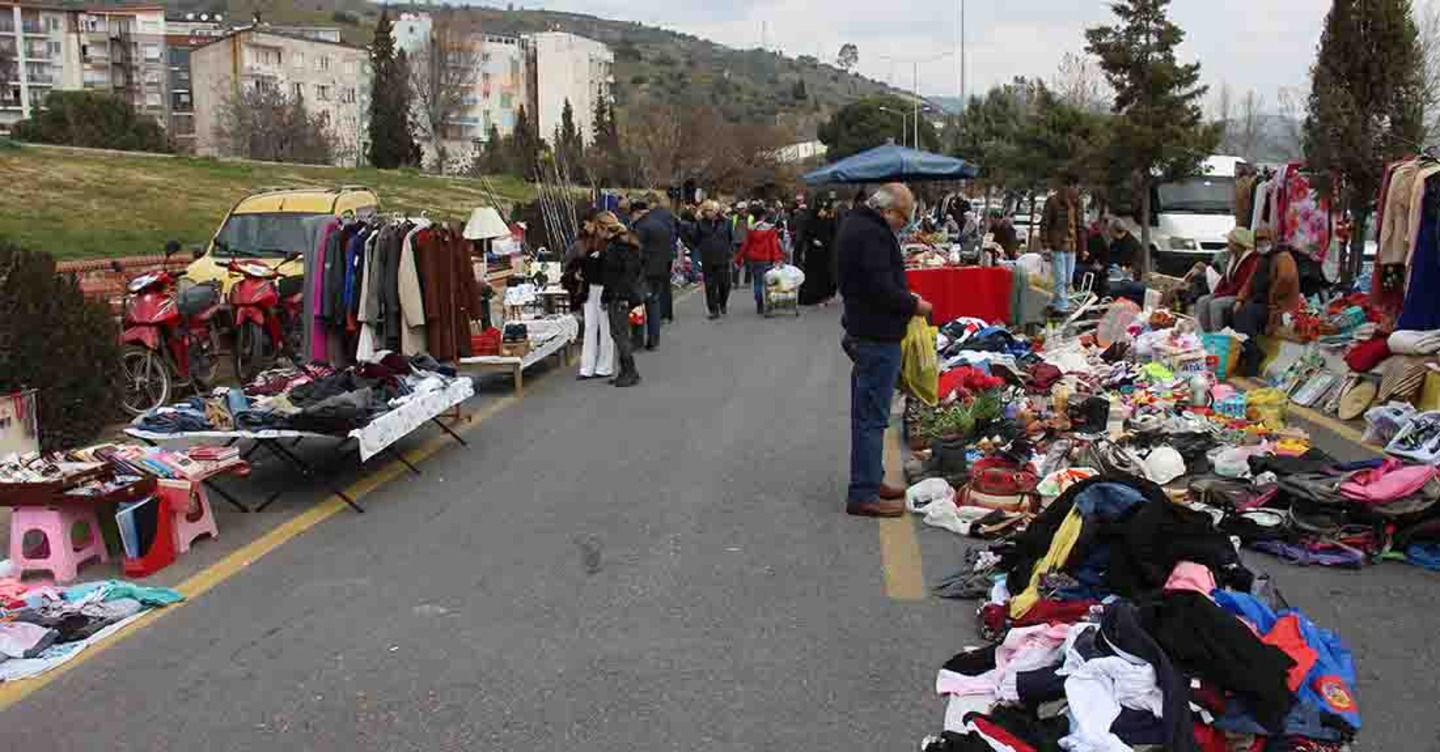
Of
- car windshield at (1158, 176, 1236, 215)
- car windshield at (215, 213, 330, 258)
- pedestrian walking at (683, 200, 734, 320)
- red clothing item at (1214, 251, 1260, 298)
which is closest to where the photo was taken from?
red clothing item at (1214, 251, 1260, 298)

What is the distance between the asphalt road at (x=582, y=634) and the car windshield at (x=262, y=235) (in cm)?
820

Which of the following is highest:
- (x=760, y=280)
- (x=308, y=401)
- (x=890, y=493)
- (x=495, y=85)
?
(x=495, y=85)

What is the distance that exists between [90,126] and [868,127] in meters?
48.7

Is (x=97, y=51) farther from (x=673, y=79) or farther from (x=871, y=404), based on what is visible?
(x=871, y=404)

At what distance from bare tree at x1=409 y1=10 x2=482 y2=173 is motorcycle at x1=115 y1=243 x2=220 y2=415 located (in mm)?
69130

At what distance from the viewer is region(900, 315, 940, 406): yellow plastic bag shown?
26.6ft

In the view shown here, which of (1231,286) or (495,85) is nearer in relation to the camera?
(1231,286)

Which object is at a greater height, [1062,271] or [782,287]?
[1062,271]

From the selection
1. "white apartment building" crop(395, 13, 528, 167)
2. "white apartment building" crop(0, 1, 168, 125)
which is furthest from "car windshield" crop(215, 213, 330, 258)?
"white apartment building" crop(0, 1, 168, 125)

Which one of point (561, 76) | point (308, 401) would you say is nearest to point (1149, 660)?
point (308, 401)

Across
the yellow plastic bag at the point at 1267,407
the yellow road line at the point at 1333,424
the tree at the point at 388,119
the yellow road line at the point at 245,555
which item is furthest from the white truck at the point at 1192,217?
the tree at the point at 388,119

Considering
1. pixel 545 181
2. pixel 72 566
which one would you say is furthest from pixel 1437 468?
pixel 545 181

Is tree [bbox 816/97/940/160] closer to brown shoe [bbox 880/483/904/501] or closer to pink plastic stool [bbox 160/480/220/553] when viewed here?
brown shoe [bbox 880/483/904/501]

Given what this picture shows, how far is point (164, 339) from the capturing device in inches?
476
